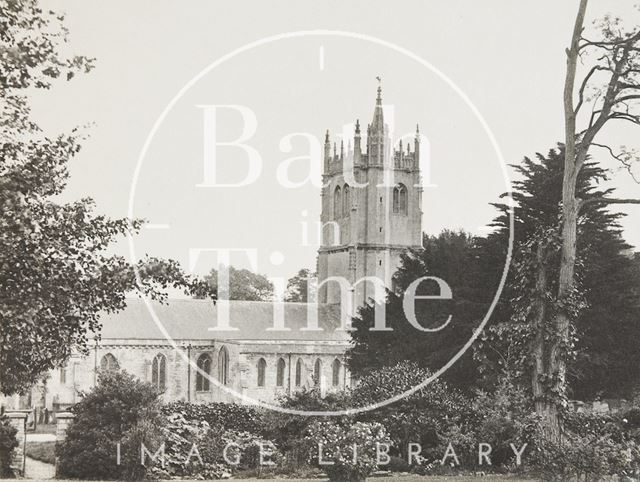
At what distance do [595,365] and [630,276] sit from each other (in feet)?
15.9

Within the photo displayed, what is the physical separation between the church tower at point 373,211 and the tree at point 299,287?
678 inches

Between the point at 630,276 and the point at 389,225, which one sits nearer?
the point at 630,276

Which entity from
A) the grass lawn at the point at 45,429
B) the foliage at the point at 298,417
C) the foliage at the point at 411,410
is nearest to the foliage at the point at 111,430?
the foliage at the point at 298,417

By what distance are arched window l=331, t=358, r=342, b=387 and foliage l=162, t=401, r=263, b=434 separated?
33.0 m

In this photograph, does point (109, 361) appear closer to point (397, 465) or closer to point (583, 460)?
point (397, 465)

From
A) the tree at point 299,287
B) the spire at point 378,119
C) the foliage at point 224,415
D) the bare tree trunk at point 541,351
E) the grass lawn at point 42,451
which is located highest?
the spire at point 378,119

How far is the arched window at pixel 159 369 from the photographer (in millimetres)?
55384

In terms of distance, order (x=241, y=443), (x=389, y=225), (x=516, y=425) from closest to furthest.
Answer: (x=516, y=425) < (x=241, y=443) < (x=389, y=225)

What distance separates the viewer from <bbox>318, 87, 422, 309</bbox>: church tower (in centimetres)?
6850

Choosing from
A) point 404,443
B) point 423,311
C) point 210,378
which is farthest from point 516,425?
point 210,378

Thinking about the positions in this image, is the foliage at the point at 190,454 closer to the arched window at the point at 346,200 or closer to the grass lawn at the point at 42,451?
the grass lawn at the point at 42,451

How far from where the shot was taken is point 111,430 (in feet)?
64.1

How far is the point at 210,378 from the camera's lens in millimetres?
58000

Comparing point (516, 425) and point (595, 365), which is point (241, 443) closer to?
point (516, 425)
